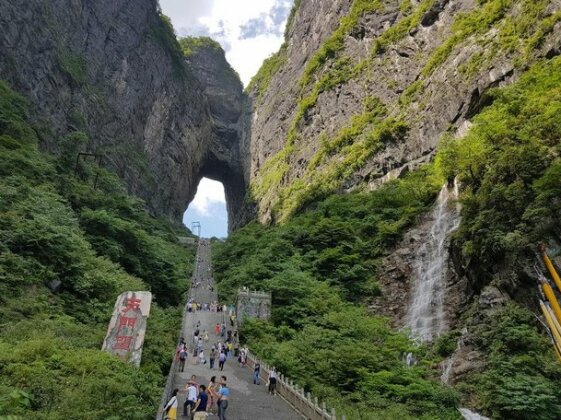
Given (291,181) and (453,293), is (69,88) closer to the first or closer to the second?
(291,181)

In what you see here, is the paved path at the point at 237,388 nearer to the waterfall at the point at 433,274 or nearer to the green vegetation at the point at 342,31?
the waterfall at the point at 433,274

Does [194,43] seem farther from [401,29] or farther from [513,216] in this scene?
[513,216]

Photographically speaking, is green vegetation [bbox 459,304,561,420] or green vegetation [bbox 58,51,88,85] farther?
green vegetation [bbox 58,51,88,85]

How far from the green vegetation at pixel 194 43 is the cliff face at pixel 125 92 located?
1355cm

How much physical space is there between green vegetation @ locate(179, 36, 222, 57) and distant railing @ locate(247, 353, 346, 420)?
83499 millimetres

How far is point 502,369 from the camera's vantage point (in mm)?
12281

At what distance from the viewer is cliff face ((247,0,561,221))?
28703mm

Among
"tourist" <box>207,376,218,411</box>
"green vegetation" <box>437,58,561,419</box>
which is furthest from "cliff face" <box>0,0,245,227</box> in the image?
"green vegetation" <box>437,58,561,419</box>

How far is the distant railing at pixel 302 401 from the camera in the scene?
9409mm

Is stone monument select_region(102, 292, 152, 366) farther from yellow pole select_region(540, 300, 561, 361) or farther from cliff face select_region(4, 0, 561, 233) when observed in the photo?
cliff face select_region(4, 0, 561, 233)

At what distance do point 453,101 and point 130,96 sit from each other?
123ft

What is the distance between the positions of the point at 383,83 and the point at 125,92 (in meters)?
29.6

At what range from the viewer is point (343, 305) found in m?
21.5

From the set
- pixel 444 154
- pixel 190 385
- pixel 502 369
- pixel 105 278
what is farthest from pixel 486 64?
pixel 190 385
